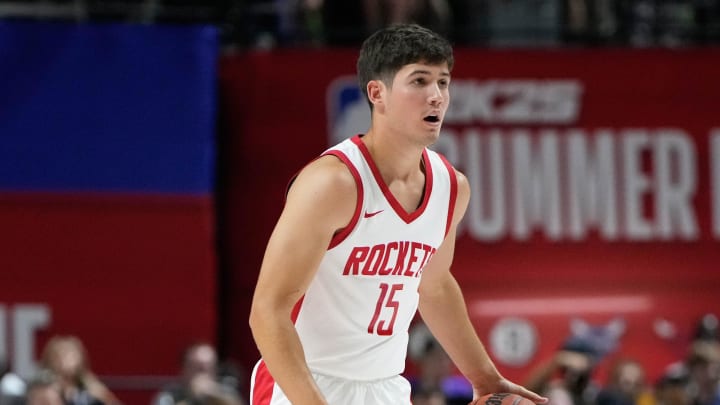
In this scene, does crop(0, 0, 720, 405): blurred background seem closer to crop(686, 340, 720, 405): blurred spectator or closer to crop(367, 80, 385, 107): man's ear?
crop(686, 340, 720, 405): blurred spectator

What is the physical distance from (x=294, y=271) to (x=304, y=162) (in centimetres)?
622

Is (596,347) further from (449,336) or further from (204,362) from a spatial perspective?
(449,336)

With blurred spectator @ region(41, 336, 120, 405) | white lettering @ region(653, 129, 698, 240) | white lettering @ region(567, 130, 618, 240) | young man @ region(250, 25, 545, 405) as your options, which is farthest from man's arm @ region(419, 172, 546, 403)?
white lettering @ region(653, 129, 698, 240)

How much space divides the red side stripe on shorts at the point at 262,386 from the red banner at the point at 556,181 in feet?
18.9

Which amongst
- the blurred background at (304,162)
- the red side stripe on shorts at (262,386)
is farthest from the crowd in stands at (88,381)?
the red side stripe on shorts at (262,386)

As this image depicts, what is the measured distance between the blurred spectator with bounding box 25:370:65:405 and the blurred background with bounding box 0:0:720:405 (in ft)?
4.70

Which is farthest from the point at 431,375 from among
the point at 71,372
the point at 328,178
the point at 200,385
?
the point at 328,178

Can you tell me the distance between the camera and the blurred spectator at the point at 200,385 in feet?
28.3

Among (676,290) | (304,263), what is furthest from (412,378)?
(304,263)

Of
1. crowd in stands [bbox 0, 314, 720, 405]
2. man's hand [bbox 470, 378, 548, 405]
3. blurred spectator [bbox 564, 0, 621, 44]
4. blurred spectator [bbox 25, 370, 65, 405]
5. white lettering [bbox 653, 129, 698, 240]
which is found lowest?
crowd in stands [bbox 0, 314, 720, 405]

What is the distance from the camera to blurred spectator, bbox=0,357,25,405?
27.3 feet

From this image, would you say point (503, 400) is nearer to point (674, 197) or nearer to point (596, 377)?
point (596, 377)

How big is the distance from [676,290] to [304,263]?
7.07 m

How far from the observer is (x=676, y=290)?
1098cm
